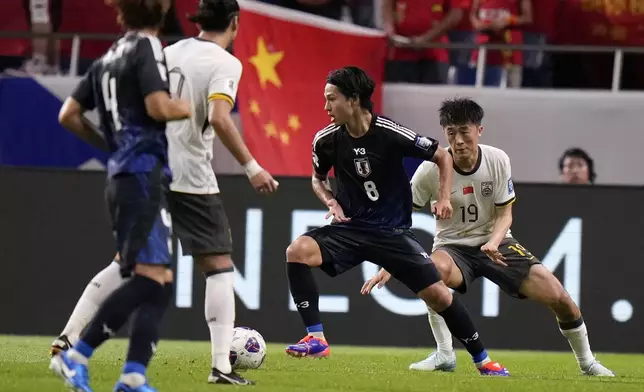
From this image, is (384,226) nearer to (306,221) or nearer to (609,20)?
(306,221)

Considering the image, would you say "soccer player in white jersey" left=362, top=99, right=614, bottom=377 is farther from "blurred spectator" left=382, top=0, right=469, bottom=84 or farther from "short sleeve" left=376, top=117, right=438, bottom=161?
"blurred spectator" left=382, top=0, right=469, bottom=84

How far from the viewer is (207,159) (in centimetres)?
718

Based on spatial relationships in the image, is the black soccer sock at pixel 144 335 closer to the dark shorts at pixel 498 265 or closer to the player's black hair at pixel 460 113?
the player's black hair at pixel 460 113

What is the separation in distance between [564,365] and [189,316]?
12.0ft

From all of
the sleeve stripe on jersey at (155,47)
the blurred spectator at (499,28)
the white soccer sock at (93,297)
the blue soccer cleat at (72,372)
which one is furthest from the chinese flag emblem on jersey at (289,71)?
the blue soccer cleat at (72,372)

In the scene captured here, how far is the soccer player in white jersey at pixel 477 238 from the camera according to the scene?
8844 mm

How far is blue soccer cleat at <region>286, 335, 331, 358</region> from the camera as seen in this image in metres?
8.65

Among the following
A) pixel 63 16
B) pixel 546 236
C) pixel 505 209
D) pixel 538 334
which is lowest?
pixel 538 334

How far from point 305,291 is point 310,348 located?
1.24 feet

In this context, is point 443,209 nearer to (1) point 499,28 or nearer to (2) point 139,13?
(2) point 139,13

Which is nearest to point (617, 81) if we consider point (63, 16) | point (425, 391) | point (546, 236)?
point (546, 236)

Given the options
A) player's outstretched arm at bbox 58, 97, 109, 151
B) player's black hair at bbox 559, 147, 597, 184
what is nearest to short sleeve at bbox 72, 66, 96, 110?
player's outstretched arm at bbox 58, 97, 109, 151

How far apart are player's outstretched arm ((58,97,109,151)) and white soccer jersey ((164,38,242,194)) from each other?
436 millimetres

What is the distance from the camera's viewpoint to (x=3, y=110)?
13.4m
